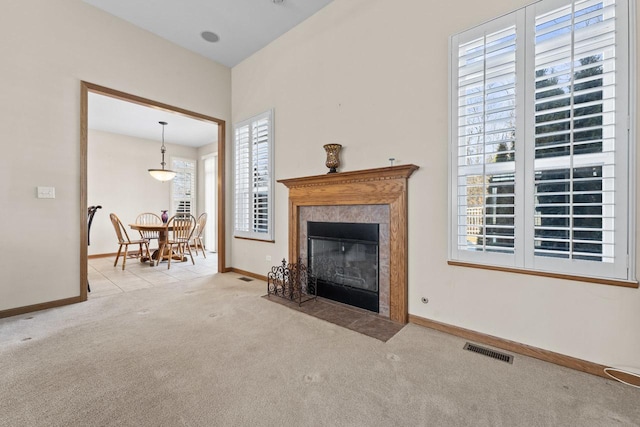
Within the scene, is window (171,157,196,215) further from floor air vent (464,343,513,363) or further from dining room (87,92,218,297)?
floor air vent (464,343,513,363)

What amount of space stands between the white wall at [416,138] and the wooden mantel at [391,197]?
3.5 inches

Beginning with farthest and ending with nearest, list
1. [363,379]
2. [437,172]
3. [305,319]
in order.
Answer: [305,319], [437,172], [363,379]

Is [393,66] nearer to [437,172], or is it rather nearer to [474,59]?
[474,59]

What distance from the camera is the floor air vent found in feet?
6.51

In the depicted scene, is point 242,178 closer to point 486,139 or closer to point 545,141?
point 486,139

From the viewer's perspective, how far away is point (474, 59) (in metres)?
2.27

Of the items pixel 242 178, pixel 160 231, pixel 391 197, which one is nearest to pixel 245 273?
pixel 242 178

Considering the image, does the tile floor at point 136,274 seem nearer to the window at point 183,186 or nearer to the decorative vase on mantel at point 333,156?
the window at point 183,186

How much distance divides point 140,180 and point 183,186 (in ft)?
3.52

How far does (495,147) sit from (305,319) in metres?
2.23

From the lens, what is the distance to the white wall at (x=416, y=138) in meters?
1.86

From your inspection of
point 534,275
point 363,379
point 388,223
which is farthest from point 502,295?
point 363,379

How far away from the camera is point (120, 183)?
6.68m

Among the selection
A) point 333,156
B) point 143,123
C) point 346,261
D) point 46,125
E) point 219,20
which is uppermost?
point 219,20
